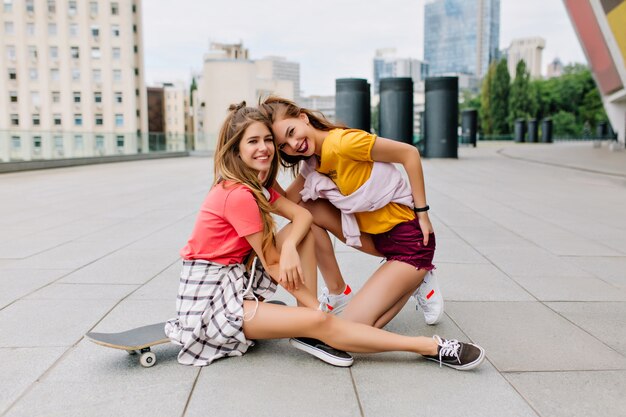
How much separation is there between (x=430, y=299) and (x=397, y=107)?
734 inches

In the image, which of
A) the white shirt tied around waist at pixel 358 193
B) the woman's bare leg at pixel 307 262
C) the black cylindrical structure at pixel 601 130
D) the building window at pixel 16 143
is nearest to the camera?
the woman's bare leg at pixel 307 262

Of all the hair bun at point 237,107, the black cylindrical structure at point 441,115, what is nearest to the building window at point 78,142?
the black cylindrical structure at point 441,115

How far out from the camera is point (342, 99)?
2162 centimetres

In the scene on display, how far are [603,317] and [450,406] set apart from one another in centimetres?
177

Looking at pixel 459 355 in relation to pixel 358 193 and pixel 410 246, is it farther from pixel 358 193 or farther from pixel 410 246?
pixel 358 193

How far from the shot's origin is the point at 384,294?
123 inches

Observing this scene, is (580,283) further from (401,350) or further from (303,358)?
(303,358)

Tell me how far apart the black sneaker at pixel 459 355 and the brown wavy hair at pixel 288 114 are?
1.29 meters

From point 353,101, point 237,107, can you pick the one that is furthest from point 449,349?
point 353,101

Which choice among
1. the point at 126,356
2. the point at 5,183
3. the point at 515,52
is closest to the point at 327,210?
the point at 126,356

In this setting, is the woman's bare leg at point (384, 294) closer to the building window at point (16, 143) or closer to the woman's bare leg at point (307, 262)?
the woman's bare leg at point (307, 262)

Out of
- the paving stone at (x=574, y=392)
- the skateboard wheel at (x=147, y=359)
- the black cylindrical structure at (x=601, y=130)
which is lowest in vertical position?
the paving stone at (x=574, y=392)

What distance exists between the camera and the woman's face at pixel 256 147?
293cm

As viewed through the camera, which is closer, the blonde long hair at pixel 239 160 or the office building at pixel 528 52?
the blonde long hair at pixel 239 160
